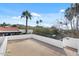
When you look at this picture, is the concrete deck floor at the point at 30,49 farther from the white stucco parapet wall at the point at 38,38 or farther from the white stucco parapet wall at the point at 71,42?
the white stucco parapet wall at the point at 71,42

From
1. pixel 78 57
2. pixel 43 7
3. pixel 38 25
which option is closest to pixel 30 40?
pixel 38 25

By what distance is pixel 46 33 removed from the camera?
4.33m

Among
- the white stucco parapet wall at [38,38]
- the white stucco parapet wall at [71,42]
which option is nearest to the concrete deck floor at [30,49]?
the white stucco parapet wall at [38,38]

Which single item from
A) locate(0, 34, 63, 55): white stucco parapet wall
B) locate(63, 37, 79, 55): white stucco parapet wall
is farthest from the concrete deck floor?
locate(63, 37, 79, 55): white stucco parapet wall

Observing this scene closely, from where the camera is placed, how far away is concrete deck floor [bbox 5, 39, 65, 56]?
4.31 metres

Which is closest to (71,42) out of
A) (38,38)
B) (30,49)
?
(38,38)

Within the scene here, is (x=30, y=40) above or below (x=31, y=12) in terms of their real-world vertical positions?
below

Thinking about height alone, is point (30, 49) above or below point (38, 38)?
below

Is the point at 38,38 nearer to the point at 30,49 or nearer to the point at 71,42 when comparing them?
the point at 30,49

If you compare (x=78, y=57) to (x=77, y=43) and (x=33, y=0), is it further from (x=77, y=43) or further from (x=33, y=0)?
(x=33, y=0)

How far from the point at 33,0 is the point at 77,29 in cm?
96

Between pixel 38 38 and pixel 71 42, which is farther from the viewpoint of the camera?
pixel 38 38

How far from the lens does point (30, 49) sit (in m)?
4.33

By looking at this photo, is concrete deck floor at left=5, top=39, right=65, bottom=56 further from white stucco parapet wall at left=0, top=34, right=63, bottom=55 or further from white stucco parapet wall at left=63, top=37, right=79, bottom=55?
white stucco parapet wall at left=63, top=37, right=79, bottom=55
